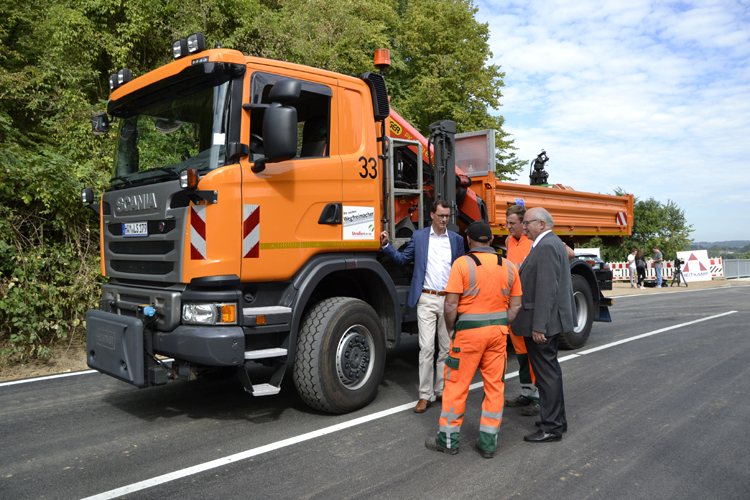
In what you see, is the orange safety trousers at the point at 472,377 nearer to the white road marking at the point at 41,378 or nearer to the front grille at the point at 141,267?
the front grille at the point at 141,267

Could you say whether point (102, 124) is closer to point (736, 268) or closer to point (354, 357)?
point (354, 357)

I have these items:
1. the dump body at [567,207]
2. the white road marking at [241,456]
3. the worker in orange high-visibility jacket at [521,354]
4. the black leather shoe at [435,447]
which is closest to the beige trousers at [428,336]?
the white road marking at [241,456]

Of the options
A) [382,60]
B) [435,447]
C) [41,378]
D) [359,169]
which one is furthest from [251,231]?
[41,378]

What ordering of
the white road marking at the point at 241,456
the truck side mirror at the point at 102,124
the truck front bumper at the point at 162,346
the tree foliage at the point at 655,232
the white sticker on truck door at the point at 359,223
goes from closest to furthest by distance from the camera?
the white road marking at the point at 241,456
the truck front bumper at the point at 162,346
the white sticker on truck door at the point at 359,223
the truck side mirror at the point at 102,124
the tree foliage at the point at 655,232

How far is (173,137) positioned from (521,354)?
3682 mm

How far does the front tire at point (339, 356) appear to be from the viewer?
4648 mm

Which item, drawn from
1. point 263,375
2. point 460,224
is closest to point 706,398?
point 460,224

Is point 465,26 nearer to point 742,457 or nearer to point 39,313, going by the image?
point 39,313

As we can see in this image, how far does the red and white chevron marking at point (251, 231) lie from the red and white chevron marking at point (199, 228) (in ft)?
0.99

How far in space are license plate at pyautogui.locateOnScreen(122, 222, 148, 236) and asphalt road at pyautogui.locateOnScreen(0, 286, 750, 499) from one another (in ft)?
5.28

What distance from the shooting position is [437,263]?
17.0 feet

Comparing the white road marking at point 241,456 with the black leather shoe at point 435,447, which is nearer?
the white road marking at point 241,456

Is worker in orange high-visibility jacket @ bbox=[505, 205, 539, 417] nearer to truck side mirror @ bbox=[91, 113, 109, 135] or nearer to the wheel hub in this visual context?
the wheel hub

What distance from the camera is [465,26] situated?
25719mm
